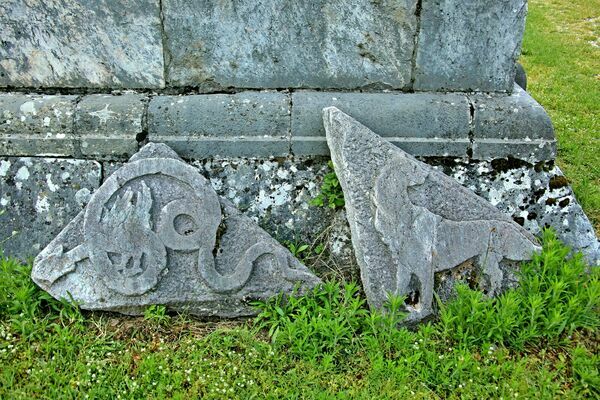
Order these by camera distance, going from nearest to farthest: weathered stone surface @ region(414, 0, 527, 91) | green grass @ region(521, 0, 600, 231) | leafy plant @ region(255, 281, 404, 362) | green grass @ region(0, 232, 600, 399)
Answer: green grass @ region(0, 232, 600, 399)
leafy plant @ region(255, 281, 404, 362)
weathered stone surface @ region(414, 0, 527, 91)
green grass @ region(521, 0, 600, 231)

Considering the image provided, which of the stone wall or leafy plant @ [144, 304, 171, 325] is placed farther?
the stone wall

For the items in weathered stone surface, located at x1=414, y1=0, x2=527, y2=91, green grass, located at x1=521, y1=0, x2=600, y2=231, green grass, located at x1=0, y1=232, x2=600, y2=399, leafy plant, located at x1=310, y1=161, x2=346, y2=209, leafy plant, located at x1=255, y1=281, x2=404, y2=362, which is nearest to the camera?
green grass, located at x1=0, y1=232, x2=600, y2=399

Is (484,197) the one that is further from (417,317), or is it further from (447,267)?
(417,317)

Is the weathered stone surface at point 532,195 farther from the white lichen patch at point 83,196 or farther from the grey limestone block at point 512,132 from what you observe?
the white lichen patch at point 83,196

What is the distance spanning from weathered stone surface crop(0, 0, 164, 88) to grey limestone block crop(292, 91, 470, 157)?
86 centimetres

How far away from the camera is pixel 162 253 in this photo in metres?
2.86

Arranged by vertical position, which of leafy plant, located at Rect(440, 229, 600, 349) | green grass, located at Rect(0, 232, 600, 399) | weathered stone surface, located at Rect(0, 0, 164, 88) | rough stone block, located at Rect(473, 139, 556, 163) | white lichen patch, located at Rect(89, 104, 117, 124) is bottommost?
green grass, located at Rect(0, 232, 600, 399)

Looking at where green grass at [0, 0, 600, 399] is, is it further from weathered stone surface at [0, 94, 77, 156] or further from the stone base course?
Result: weathered stone surface at [0, 94, 77, 156]

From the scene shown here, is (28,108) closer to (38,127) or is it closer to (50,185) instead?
(38,127)

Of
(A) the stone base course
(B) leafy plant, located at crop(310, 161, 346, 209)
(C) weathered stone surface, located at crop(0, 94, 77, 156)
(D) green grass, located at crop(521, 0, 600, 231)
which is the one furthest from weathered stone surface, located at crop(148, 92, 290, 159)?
(D) green grass, located at crop(521, 0, 600, 231)

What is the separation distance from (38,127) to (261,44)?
130cm

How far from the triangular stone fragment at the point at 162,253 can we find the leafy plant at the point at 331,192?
1.24 ft

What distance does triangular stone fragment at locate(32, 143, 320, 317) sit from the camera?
2.84 m

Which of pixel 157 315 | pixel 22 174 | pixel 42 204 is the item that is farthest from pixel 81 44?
pixel 157 315
